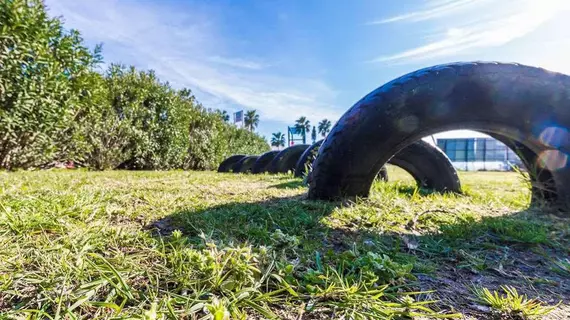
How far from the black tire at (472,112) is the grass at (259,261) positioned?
49 centimetres

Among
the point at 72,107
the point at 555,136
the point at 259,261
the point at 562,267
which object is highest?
the point at 72,107

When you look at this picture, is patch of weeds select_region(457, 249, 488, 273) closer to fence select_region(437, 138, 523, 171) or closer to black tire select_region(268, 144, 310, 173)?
black tire select_region(268, 144, 310, 173)

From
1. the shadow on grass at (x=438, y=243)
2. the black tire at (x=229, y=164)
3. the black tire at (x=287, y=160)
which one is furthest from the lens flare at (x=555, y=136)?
the black tire at (x=229, y=164)

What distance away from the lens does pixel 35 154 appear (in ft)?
20.8

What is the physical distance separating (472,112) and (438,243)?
3.70ft

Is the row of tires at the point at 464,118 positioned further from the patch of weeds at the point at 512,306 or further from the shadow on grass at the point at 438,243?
the patch of weeds at the point at 512,306

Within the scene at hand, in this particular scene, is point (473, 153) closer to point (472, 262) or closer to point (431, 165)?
point (431, 165)

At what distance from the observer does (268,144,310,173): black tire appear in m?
7.24

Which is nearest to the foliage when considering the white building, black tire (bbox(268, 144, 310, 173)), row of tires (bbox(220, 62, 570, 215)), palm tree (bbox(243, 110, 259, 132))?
black tire (bbox(268, 144, 310, 173))

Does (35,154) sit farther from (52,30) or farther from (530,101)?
(530,101)

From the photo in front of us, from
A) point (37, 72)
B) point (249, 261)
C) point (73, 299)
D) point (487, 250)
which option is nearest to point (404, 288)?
point (249, 261)

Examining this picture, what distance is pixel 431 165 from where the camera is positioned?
132 inches

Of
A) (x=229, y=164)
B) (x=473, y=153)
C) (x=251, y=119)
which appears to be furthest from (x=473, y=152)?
(x=251, y=119)

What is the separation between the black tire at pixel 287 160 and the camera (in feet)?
23.8
